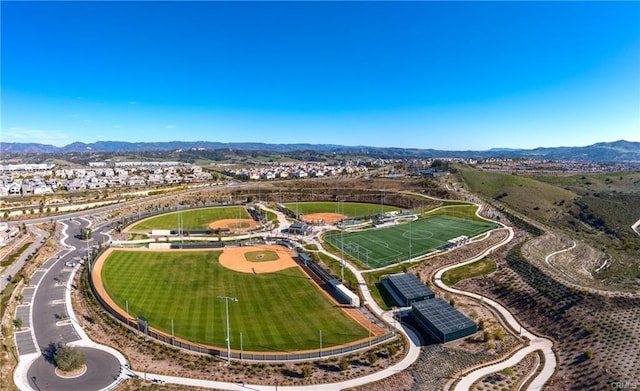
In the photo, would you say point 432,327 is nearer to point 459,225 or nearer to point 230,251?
point 230,251

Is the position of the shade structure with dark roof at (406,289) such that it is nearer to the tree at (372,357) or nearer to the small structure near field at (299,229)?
the tree at (372,357)

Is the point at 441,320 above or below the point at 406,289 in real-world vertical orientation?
below

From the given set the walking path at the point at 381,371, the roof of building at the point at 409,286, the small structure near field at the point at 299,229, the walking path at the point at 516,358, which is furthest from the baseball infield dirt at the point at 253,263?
the walking path at the point at 516,358

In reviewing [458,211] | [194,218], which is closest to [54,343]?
[194,218]

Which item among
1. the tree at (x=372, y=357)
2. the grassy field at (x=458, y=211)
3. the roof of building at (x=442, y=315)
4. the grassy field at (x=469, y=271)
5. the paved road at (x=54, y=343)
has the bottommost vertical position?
the paved road at (x=54, y=343)

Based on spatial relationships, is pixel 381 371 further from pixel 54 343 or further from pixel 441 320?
pixel 54 343

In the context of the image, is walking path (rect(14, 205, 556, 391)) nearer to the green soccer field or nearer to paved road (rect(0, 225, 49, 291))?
paved road (rect(0, 225, 49, 291))
